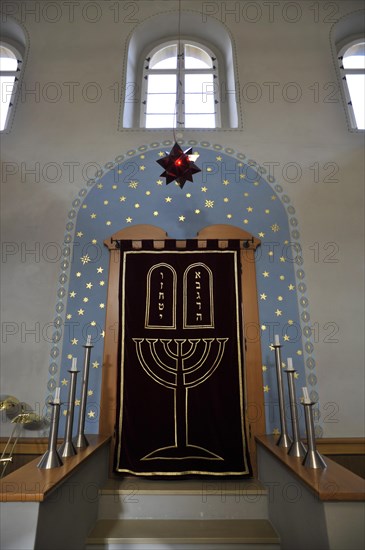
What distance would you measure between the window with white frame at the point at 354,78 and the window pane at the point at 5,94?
4010mm

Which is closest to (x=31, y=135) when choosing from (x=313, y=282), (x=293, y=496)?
(x=313, y=282)

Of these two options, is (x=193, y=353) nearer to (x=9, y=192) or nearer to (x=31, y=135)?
(x=9, y=192)

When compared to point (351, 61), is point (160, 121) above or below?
below

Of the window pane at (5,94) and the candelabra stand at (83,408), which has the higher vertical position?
the window pane at (5,94)

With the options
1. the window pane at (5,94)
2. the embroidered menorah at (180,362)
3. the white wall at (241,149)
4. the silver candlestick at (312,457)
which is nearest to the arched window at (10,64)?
the window pane at (5,94)

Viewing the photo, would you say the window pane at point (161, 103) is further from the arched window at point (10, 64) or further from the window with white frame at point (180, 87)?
the arched window at point (10, 64)

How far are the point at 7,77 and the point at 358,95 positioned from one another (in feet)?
14.1

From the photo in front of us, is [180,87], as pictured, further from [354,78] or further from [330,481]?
[330,481]

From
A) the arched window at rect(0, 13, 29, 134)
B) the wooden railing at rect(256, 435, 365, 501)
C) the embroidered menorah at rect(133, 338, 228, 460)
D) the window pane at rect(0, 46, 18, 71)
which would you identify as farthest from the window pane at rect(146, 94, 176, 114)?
the wooden railing at rect(256, 435, 365, 501)

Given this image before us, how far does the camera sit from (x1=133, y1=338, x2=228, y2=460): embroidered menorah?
318 centimetres

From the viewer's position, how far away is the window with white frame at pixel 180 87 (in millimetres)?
4516

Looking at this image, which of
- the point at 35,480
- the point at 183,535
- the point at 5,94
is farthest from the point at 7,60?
the point at 183,535

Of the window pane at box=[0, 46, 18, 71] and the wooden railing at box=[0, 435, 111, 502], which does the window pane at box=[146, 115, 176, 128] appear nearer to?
the window pane at box=[0, 46, 18, 71]

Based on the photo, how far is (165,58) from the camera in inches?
199
